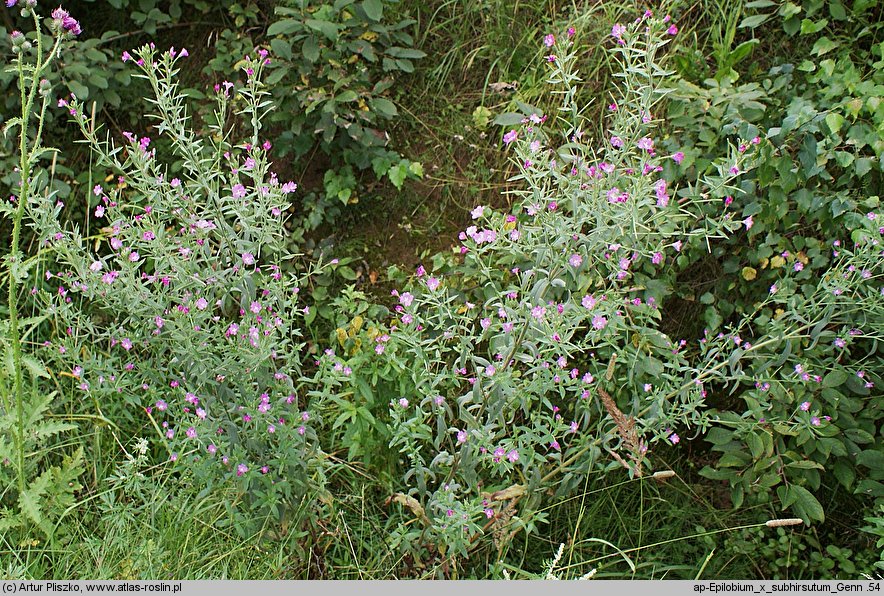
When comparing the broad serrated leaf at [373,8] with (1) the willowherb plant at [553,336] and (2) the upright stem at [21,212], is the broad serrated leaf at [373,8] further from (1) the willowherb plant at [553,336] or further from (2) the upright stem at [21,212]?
(2) the upright stem at [21,212]

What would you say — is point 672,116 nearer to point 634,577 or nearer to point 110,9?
point 634,577

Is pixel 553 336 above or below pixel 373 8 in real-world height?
below

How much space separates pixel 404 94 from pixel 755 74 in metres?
1.44


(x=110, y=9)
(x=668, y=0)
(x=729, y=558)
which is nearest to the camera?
(x=729, y=558)

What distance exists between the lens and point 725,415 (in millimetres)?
2562

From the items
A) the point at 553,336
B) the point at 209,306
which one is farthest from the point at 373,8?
the point at 553,336

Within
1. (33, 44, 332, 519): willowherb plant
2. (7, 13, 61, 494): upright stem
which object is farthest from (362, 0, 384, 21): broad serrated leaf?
(7, 13, 61, 494): upright stem

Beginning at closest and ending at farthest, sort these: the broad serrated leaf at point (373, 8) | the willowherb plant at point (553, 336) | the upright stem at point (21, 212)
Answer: the upright stem at point (21, 212) → the willowherb plant at point (553, 336) → the broad serrated leaf at point (373, 8)

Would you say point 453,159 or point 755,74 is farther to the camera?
point 453,159

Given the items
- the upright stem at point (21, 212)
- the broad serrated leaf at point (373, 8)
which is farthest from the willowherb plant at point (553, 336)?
the broad serrated leaf at point (373, 8)

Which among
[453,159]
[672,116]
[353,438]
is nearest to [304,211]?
[453,159]

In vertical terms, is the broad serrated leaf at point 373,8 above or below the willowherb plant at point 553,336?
above

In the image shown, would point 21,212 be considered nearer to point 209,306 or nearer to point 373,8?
point 209,306

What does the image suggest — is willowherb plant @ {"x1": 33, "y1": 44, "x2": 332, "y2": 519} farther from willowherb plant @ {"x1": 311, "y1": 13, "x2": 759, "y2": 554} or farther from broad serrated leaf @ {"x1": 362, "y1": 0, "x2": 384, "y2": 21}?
broad serrated leaf @ {"x1": 362, "y1": 0, "x2": 384, "y2": 21}
